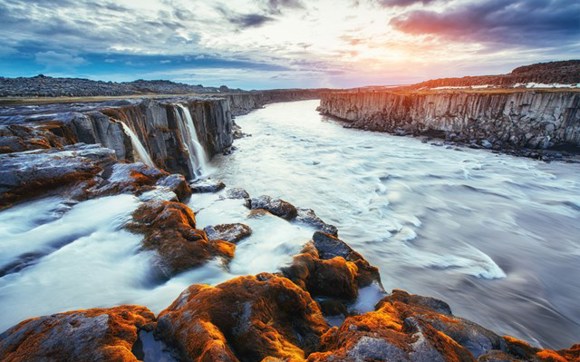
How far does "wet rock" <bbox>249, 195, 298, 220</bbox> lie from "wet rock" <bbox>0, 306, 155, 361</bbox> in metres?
5.42

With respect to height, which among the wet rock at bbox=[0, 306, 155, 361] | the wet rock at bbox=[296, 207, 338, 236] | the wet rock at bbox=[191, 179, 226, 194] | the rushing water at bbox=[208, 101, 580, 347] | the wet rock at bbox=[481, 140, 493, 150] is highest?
the wet rock at bbox=[0, 306, 155, 361]

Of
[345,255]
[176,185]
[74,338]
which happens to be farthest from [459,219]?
[74,338]

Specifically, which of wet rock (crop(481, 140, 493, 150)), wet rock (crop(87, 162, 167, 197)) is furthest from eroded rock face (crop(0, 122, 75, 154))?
wet rock (crop(481, 140, 493, 150))

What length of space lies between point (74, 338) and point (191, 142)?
19.6 m

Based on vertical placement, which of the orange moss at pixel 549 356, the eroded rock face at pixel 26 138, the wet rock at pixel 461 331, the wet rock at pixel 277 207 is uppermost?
the eroded rock face at pixel 26 138

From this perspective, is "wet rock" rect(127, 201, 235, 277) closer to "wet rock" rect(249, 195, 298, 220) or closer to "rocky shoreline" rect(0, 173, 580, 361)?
"rocky shoreline" rect(0, 173, 580, 361)

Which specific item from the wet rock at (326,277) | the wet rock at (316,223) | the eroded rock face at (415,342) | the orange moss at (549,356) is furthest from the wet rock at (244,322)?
the wet rock at (316,223)

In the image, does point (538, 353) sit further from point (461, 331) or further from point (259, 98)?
point (259, 98)

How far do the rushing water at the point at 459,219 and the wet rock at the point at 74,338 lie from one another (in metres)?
7.25

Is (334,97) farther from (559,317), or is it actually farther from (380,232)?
(559,317)

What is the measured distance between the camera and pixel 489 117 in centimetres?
3044

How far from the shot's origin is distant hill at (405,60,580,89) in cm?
Result: 4822

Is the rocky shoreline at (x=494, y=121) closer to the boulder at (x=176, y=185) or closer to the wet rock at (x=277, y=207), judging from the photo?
the wet rock at (x=277, y=207)

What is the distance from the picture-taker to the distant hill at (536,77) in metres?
48.2
